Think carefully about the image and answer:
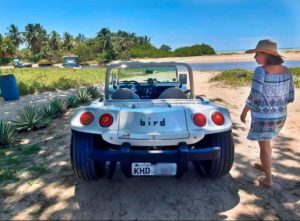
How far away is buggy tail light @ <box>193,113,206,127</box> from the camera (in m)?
3.12

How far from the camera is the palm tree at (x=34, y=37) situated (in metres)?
96.7

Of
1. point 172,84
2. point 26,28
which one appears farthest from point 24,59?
point 172,84

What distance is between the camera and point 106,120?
3158 millimetres

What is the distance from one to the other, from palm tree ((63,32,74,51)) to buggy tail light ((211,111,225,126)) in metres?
101

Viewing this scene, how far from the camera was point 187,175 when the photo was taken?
155 inches

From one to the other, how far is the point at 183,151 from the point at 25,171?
8.59ft

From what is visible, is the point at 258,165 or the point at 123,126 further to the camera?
the point at 258,165

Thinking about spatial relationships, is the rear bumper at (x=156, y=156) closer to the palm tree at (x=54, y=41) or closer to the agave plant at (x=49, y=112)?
the agave plant at (x=49, y=112)

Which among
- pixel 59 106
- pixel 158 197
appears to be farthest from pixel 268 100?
pixel 59 106

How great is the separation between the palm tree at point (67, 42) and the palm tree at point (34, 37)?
629 cm

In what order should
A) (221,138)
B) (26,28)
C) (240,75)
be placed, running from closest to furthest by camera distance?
(221,138)
(240,75)
(26,28)

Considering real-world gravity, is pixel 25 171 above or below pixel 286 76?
below

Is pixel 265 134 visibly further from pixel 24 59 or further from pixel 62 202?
pixel 24 59

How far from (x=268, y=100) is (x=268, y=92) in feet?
0.30
